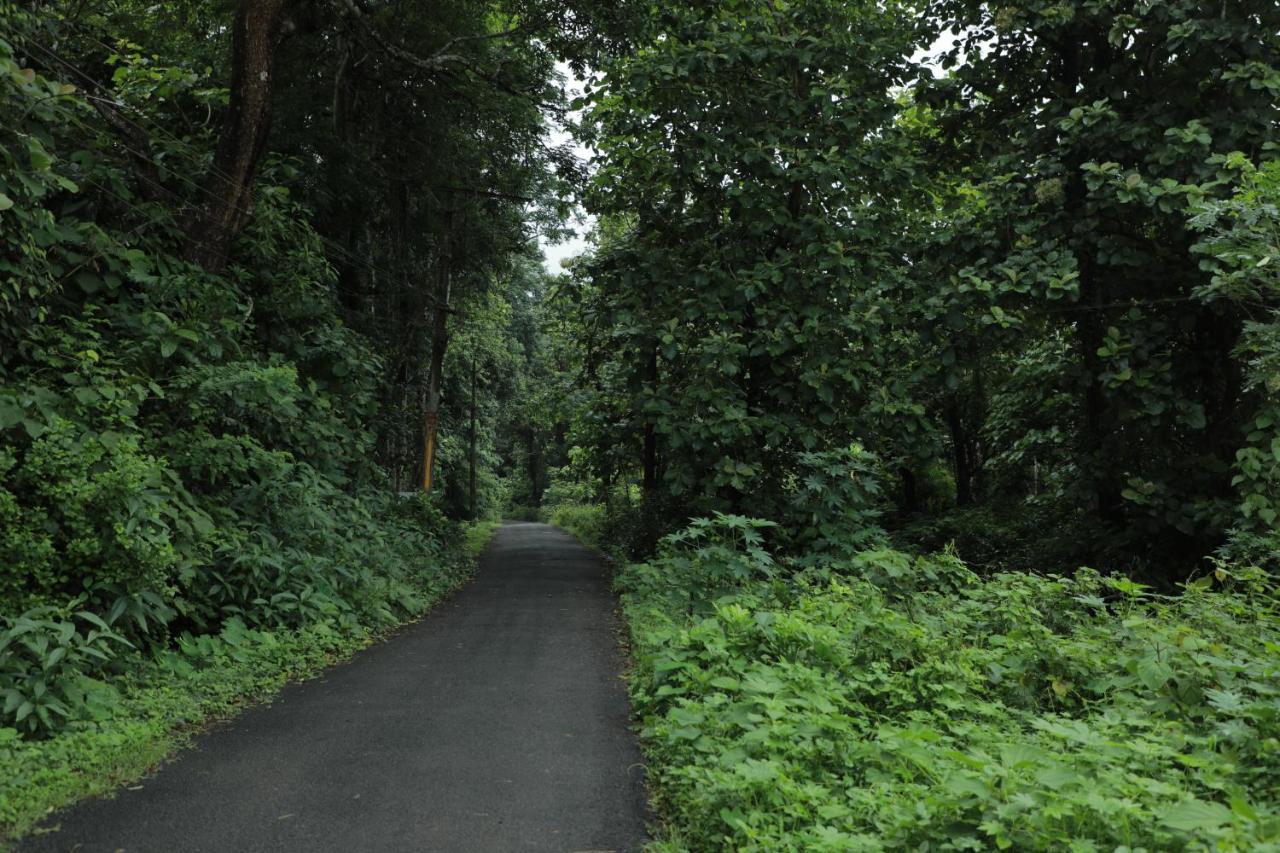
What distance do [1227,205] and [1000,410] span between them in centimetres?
841

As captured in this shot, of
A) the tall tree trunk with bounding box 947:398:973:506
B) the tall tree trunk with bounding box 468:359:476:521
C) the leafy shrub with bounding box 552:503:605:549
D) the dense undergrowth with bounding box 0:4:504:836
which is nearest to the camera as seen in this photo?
the dense undergrowth with bounding box 0:4:504:836

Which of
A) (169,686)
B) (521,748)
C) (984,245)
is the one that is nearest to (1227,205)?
(984,245)

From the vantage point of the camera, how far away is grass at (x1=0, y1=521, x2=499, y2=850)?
13.8ft

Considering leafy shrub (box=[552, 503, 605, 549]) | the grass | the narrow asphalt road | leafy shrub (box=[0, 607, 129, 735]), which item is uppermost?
leafy shrub (box=[0, 607, 129, 735])

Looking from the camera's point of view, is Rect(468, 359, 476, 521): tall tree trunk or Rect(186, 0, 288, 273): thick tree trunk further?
Rect(468, 359, 476, 521): tall tree trunk

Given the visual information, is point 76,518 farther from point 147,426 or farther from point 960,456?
point 960,456

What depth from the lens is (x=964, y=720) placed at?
4.81 meters

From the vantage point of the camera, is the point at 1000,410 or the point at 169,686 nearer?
the point at 169,686

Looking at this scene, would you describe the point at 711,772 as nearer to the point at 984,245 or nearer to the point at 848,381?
the point at 848,381

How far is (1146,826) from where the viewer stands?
115 inches

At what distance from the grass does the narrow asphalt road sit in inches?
5.7

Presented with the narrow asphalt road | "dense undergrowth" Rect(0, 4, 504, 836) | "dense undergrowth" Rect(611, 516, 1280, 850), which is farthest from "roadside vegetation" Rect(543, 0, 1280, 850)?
"dense undergrowth" Rect(0, 4, 504, 836)

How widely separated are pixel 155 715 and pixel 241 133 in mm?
6838

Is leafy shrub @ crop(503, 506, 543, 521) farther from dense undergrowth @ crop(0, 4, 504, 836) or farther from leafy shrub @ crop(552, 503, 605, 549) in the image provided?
dense undergrowth @ crop(0, 4, 504, 836)
